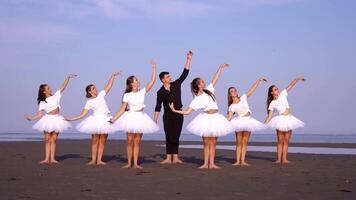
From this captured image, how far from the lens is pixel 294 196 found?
22.7 ft

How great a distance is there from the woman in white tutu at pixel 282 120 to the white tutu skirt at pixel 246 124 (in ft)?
2.27

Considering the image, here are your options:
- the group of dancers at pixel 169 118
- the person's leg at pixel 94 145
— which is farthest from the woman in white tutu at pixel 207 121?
the person's leg at pixel 94 145

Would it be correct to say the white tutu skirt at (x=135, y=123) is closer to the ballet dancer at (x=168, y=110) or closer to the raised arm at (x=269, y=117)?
the ballet dancer at (x=168, y=110)

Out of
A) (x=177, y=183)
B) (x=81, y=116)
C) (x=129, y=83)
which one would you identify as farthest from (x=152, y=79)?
(x=177, y=183)

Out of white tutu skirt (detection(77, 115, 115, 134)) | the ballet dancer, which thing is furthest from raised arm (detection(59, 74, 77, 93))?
the ballet dancer

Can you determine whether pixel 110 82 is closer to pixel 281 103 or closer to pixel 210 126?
pixel 210 126

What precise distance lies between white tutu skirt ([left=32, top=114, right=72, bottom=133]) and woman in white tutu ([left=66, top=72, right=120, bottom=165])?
482 millimetres

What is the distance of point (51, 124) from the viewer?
13133 millimetres

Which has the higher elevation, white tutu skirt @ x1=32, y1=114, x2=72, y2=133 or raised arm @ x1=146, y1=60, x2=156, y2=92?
raised arm @ x1=146, y1=60, x2=156, y2=92

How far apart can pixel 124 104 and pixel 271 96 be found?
476cm

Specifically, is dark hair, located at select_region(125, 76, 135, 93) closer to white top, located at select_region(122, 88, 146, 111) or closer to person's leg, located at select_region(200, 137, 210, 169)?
white top, located at select_region(122, 88, 146, 111)

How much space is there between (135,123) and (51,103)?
10.4 feet

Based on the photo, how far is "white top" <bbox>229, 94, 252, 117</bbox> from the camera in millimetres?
12938

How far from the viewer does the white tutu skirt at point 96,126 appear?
1242 centimetres
